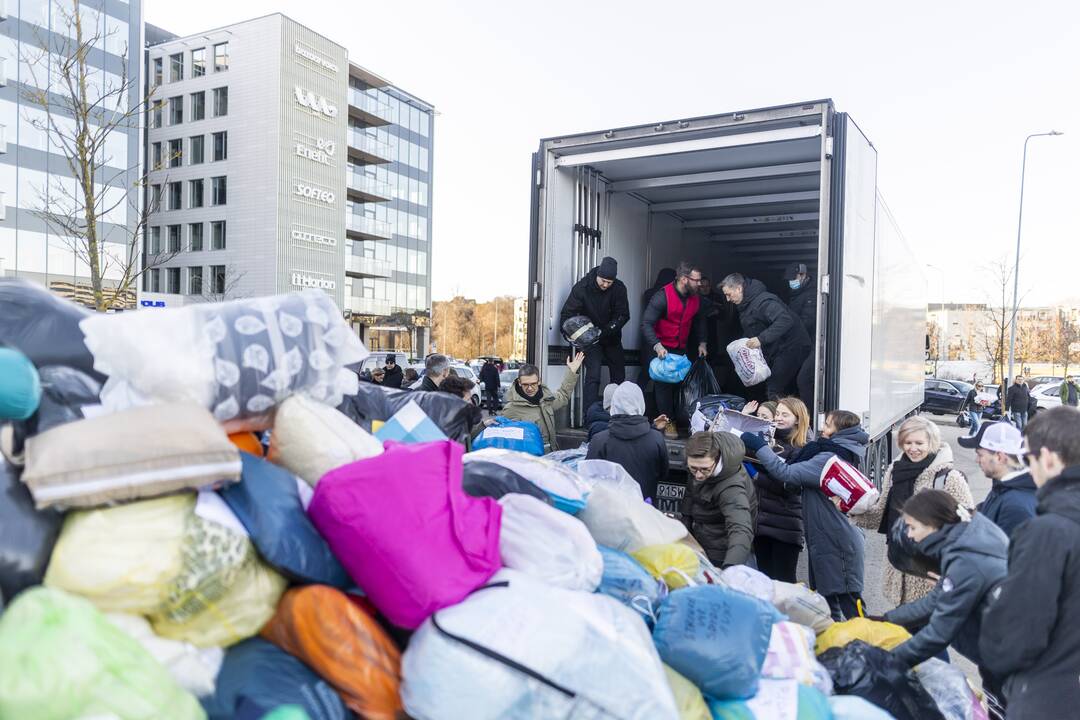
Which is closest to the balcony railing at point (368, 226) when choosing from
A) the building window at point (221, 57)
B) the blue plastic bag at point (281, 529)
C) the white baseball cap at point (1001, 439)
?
the building window at point (221, 57)

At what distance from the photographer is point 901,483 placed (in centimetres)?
413

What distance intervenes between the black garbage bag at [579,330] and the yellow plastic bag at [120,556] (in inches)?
194

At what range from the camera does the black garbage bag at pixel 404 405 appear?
353cm

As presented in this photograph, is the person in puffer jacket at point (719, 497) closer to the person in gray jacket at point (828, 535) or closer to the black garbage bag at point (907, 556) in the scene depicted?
the person in gray jacket at point (828, 535)

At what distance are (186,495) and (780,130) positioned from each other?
5.02m

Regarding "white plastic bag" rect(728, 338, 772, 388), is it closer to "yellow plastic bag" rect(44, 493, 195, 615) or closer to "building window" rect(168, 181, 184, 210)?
"yellow plastic bag" rect(44, 493, 195, 615)

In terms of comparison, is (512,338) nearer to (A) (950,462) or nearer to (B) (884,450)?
(B) (884,450)

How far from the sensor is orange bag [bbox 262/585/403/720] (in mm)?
1782

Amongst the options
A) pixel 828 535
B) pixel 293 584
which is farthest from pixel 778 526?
pixel 293 584

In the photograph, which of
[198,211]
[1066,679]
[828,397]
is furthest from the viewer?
[198,211]

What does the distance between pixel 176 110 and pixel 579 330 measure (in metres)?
39.6

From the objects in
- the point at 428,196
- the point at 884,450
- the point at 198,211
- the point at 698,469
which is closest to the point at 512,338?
the point at 428,196

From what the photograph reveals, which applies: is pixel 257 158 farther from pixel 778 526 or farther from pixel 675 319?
pixel 778 526

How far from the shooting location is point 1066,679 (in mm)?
2285
